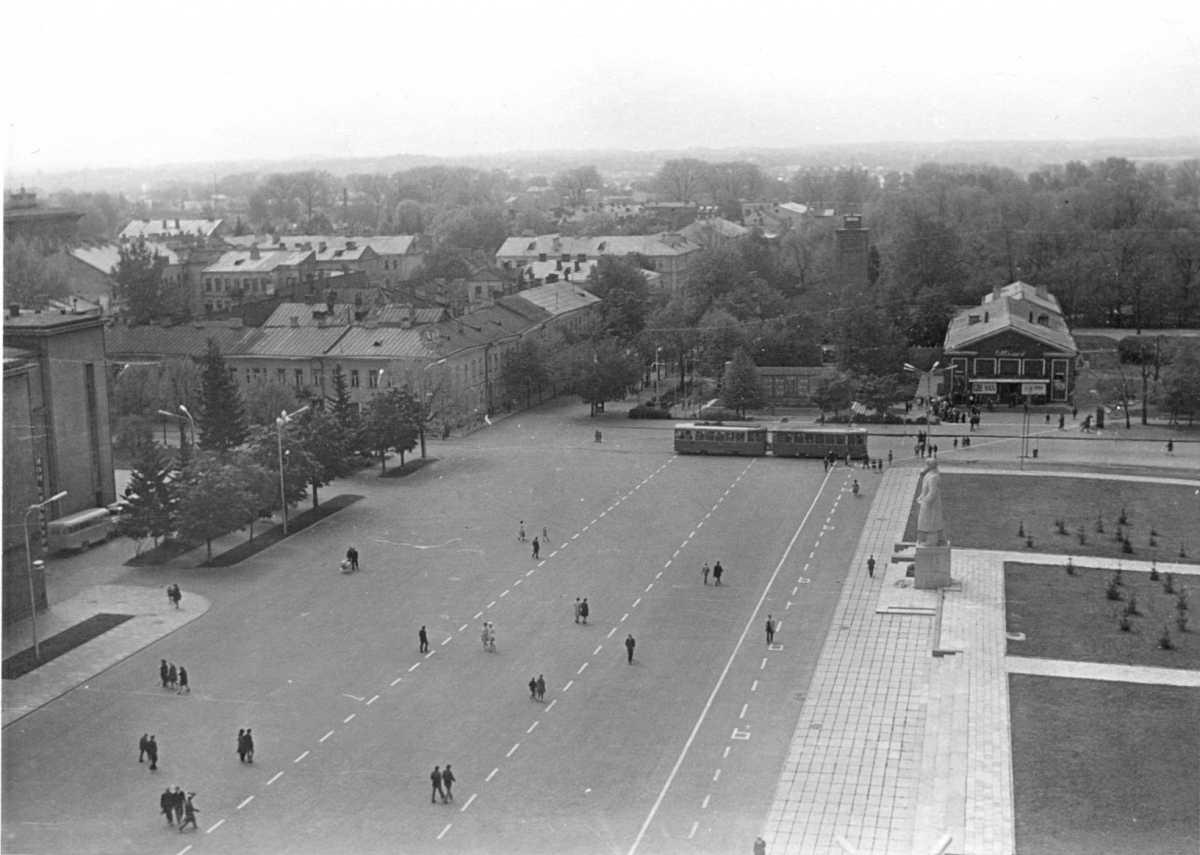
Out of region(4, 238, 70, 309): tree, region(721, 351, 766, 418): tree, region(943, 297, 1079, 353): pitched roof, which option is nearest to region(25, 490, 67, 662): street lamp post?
region(4, 238, 70, 309): tree

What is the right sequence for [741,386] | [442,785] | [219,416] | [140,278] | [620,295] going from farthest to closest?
[620,295] < [140,278] < [741,386] < [219,416] < [442,785]

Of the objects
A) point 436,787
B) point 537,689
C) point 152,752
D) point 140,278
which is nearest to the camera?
point 436,787

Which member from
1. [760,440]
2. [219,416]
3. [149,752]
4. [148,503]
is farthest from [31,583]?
[760,440]

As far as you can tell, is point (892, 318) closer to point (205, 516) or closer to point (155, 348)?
point (155, 348)

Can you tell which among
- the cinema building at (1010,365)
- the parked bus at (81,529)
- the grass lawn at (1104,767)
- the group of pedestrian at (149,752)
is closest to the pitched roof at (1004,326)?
the cinema building at (1010,365)

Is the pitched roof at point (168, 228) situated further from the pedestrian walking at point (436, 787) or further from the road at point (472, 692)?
the pedestrian walking at point (436, 787)

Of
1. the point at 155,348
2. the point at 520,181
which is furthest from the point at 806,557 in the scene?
the point at 520,181

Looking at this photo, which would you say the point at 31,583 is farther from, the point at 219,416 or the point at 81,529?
the point at 219,416

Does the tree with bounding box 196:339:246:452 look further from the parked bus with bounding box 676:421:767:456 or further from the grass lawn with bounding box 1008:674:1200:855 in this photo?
the grass lawn with bounding box 1008:674:1200:855
